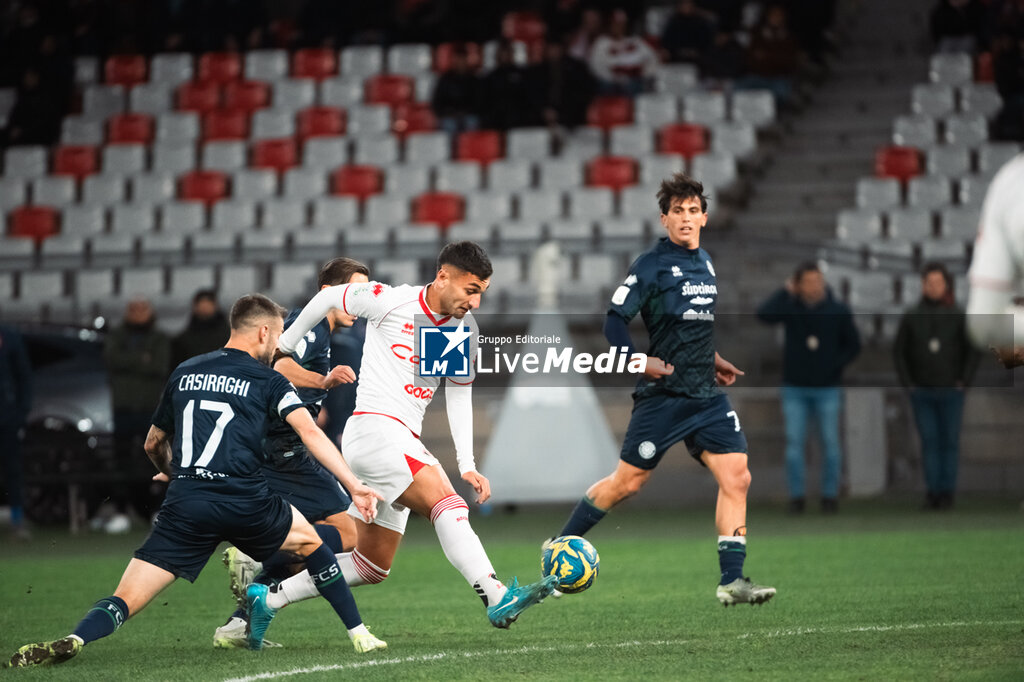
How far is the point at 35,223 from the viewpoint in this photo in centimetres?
1973

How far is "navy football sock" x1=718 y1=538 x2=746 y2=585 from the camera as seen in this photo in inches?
286

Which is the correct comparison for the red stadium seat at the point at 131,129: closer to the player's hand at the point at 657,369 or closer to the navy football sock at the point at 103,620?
the player's hand at the point at 657,369

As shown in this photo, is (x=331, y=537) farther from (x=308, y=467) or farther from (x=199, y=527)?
(x=199, y=527)

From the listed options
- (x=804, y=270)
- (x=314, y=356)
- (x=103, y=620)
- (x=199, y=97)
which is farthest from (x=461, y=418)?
(x=199, y=97)

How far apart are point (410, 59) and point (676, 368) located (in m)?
14.2

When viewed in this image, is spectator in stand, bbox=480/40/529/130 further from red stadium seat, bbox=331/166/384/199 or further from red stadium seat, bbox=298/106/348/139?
red stadium seat, bbox=298/106/348/139

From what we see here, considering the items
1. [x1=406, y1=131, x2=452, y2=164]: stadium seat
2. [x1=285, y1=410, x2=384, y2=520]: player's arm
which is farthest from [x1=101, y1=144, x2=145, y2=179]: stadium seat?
[x1=285, y1=410, x2=384, y2=520]: player's arm

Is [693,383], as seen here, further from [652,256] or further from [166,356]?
[166,356]

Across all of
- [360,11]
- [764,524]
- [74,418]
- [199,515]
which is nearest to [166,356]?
[74,418]

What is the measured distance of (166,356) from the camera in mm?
13391

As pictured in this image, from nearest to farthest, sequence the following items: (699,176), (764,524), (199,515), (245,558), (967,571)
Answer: (199,515)
(245,558)
(967,571)
(764,524)
(699,176)

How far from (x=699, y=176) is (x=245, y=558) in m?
11.7

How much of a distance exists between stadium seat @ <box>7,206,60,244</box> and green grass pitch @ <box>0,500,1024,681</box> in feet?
28.7

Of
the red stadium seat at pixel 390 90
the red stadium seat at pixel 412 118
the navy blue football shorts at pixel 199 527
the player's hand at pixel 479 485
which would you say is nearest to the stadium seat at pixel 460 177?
the red stadium seat at pixel 412 118
